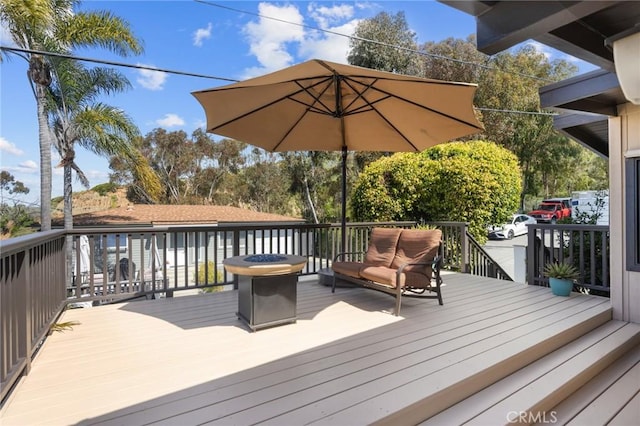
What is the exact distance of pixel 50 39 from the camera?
10.6 metres

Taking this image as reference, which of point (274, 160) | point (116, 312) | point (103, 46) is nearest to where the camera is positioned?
point (116, 312)

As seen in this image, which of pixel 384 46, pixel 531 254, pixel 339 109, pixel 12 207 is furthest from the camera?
pixel 384 46

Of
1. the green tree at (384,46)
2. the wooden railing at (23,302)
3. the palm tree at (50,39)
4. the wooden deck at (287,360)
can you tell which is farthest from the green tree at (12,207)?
the green tree at (384,46)

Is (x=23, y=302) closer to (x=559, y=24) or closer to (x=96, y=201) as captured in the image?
(x=559, y=24)

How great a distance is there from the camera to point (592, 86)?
3.20 meters

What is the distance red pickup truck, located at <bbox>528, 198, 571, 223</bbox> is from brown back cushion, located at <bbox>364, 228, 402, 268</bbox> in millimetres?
17859

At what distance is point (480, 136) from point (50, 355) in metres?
19.2

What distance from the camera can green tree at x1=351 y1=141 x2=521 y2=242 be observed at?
797cm

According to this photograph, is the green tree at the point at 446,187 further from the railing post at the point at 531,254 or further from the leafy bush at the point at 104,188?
the leafy bush at the point at 104,188

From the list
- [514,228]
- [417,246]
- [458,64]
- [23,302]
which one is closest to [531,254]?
[417,246]

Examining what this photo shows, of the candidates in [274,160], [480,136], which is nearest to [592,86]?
[480,136]

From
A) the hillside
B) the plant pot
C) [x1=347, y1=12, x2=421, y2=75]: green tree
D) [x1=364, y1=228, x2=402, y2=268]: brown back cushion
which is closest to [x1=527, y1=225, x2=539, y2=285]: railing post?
the plant pot

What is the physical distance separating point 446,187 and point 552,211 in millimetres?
15145

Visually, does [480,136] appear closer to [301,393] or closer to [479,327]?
[479,327]
